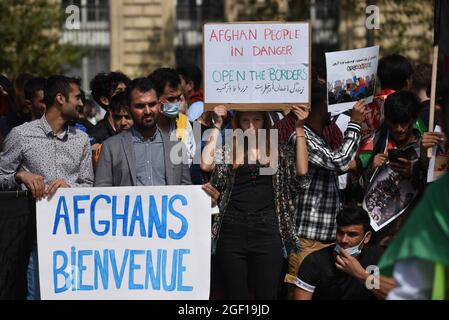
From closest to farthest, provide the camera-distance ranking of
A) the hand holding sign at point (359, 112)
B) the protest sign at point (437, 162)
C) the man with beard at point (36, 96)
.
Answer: the protest sign at point (437, 162) < the hand holding sign at point (359, 112) < the man with beard at point (36, 96)

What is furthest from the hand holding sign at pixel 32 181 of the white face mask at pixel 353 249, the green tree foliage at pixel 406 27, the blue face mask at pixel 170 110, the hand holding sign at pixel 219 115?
the green tree foliage at pixel 406 27

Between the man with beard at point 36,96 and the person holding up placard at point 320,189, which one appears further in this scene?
the man with beard at point 36,96

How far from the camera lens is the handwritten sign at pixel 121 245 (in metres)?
7.43

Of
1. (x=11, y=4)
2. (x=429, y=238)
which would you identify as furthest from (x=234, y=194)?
(x=11, y=4)

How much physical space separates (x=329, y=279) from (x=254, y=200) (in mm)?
669

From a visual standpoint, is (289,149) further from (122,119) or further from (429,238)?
(429,238)

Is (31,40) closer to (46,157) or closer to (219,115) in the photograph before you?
(46,157)

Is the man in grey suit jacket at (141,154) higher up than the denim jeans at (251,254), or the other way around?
the man in grey suit jacket at (141,154)

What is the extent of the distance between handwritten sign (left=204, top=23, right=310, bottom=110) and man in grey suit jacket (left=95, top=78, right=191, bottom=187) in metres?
0.38

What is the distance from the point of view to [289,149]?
295 inches

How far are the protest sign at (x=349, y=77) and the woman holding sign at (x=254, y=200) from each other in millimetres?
421

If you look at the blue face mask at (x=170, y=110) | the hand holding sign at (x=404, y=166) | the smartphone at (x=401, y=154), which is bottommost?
the hand holding sign at (x=404, y=166)

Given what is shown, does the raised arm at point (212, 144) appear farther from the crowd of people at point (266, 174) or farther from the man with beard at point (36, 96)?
the man with beard at point (36, 96)

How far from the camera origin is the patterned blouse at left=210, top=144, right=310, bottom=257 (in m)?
7.36
